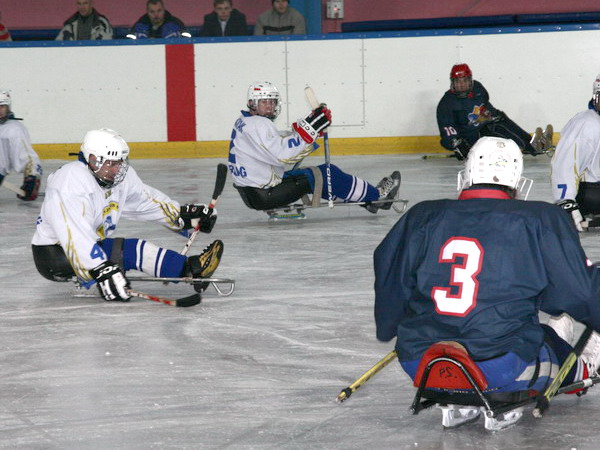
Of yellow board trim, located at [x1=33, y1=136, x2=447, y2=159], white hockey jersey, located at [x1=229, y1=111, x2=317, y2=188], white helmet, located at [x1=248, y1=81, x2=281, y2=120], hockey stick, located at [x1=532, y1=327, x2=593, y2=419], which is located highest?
white helmet, located at [x1=248, y1=81, x2=281, y2=120]

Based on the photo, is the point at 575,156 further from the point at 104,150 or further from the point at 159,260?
the point at 104,150

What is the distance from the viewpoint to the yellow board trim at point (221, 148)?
12094mm

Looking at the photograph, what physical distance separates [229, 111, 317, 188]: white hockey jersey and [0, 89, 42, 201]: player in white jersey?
217 cm

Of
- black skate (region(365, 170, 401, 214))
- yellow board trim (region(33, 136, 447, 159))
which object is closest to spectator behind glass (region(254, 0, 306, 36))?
yellow board trim (region(33, 136, 447, 159))

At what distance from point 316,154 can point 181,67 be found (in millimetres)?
1677

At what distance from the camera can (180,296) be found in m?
5.25

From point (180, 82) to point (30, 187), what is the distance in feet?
11.1

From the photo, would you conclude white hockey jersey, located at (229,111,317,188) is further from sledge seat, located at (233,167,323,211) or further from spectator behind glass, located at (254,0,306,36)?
spectator behind glass, located at (254,0,306,36)

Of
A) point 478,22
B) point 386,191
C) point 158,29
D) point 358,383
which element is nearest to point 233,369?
point 358,383

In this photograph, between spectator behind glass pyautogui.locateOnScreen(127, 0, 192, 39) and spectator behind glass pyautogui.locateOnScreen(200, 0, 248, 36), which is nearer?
spectator behind glass pyautogui.locateOnScreen(127, 0, 192, 39)

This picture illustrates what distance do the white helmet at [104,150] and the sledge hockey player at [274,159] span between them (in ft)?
8.07

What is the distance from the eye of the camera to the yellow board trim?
39.7 feet

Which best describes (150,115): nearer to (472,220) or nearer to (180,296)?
(180,296)

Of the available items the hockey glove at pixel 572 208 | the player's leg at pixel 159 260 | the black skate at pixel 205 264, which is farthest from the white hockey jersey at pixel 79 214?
the hockey glove at pixel 572 208
